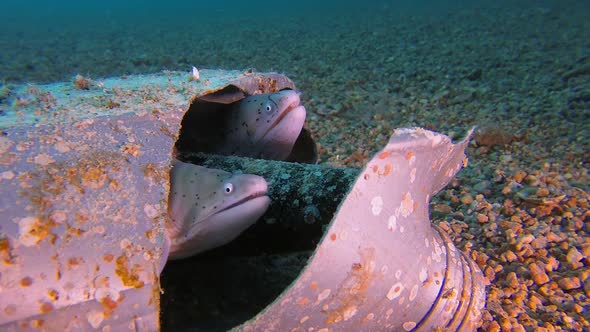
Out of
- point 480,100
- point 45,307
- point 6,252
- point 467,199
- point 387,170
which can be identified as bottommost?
point 467,199

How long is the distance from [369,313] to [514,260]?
1231 millimetres

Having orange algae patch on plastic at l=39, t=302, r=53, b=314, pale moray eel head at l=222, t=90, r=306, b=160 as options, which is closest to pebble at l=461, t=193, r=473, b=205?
pale moray eel head at l=222, t=90, r=306, b=160

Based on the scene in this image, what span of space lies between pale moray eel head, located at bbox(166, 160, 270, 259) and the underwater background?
50.9 inches

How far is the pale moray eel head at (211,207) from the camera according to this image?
6.31 ft

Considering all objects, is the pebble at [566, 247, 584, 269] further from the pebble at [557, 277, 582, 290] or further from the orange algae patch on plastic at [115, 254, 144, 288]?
Answer: the orange algae patch on plastic at [115, 254, 144, 288]

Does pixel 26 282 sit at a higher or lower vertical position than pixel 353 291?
higher

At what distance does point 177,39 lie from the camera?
41.2ft

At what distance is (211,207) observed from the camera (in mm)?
1943

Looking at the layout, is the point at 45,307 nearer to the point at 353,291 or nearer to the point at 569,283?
the point at 353,291

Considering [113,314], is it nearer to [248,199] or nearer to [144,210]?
[144,210]

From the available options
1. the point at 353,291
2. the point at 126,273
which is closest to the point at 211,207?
the point at 126,273

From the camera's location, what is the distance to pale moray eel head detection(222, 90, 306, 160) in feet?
9.16

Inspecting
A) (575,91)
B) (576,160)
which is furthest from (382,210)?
(575,91)

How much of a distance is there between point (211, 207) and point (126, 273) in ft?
2.46
